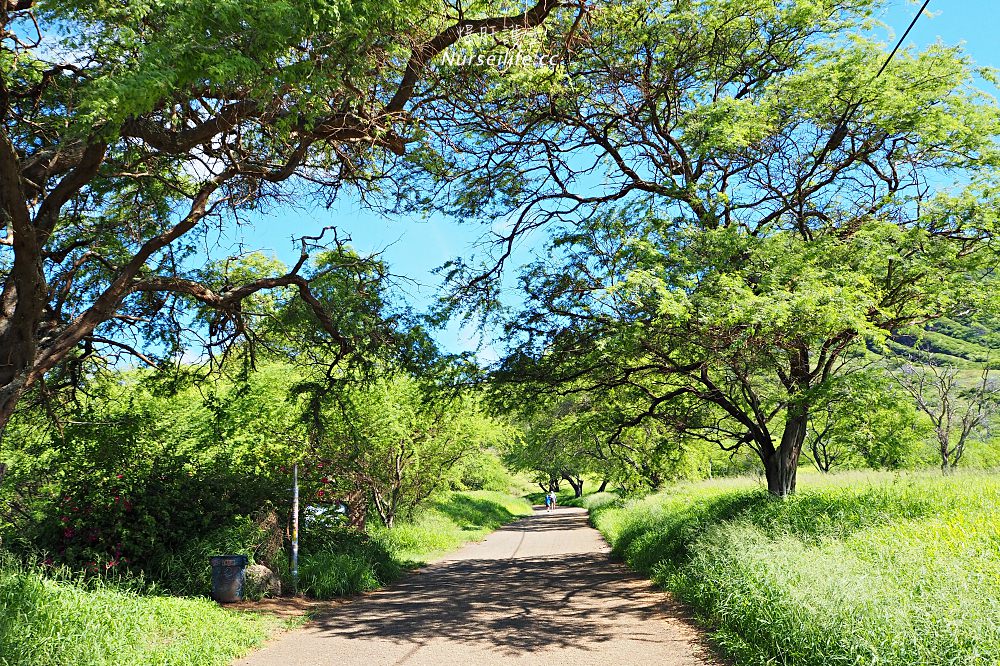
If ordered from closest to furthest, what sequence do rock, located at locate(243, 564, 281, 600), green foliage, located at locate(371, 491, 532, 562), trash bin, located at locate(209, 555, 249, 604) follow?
trash bin, located at locate(209, 555, 249, 604), rock, located at locate(243, 564, 281, 600), green foliage, located at locate(371, 491, 532, 562)

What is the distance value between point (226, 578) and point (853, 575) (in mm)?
8646

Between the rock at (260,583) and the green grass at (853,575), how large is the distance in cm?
666

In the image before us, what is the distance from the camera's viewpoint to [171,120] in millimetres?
7418

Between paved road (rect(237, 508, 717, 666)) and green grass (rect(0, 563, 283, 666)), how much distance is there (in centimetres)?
56

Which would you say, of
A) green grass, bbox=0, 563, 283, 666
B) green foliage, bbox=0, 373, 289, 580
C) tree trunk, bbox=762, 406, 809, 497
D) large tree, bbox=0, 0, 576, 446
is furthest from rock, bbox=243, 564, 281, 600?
tree trunk, bbox=762, 406, 809, 497

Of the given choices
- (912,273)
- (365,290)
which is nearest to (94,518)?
(365,290)

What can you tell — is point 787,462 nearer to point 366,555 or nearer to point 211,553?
point 366,555

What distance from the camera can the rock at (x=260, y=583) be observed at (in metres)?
10.4

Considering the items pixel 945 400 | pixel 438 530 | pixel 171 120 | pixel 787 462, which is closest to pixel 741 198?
pixel 787 462

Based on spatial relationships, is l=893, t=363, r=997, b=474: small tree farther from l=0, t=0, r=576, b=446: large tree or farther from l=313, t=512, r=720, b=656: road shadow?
l=0, t=0, r=576, b=446: large tree

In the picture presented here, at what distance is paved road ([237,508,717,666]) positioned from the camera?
280 inches

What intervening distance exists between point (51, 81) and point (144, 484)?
6492mm

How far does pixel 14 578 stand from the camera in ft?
21.2

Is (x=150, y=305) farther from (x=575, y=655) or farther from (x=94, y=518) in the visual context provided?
→ (x=575, y=655)
